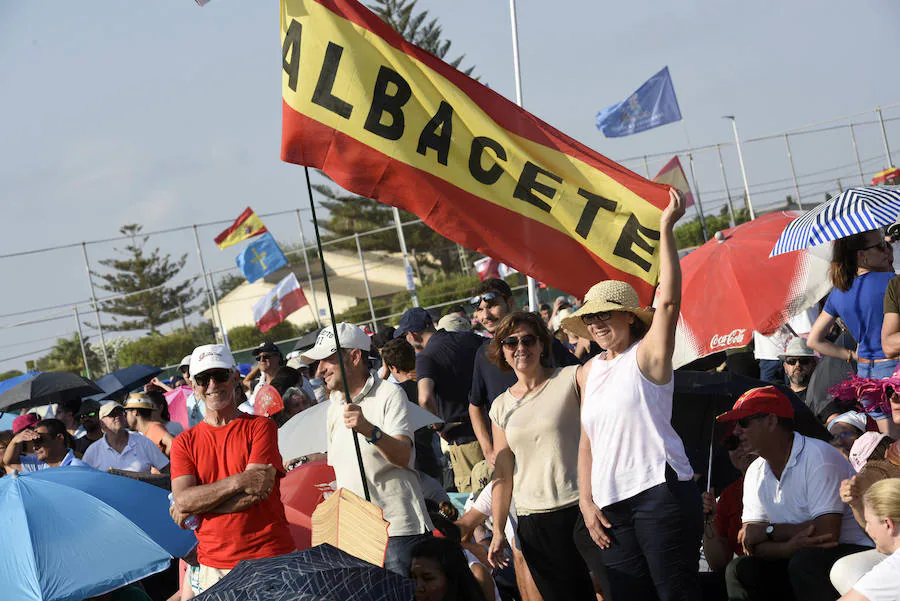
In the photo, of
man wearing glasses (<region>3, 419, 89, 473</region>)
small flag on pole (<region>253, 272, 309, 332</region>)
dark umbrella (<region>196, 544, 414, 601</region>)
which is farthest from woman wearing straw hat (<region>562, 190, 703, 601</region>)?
small flag on pole (<region>253, 272, 309, 332</region>)

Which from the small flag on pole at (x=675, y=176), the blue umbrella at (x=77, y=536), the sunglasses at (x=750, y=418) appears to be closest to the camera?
the blue umbrella at (x=77, y=536)

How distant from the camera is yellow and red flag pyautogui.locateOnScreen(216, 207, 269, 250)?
827 inches

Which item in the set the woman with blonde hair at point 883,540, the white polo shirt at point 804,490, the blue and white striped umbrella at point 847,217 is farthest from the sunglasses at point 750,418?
the blue and white striped umbrella at point 847,217

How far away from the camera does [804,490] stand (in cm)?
443

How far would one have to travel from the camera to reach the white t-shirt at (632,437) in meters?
3.81

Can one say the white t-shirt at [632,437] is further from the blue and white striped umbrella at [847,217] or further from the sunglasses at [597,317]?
the blue and white striped umbrella at [847,217]

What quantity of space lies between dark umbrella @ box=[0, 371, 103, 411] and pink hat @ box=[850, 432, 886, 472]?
8.27 meters

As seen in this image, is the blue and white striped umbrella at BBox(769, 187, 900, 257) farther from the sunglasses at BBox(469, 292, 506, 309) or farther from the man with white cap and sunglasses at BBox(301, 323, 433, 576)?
the man with white cap and sunglasses at BBox(301, 323, 433, 576)

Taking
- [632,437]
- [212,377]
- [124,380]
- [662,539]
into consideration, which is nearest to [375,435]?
[212,377]

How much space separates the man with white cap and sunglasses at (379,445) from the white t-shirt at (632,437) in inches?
37.6

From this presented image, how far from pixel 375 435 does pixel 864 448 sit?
2355 mm

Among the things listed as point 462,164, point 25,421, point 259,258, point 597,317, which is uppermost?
point 259,258

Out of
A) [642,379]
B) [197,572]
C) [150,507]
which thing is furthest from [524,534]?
[150,507]

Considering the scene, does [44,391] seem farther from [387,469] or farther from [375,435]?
[375,435]
